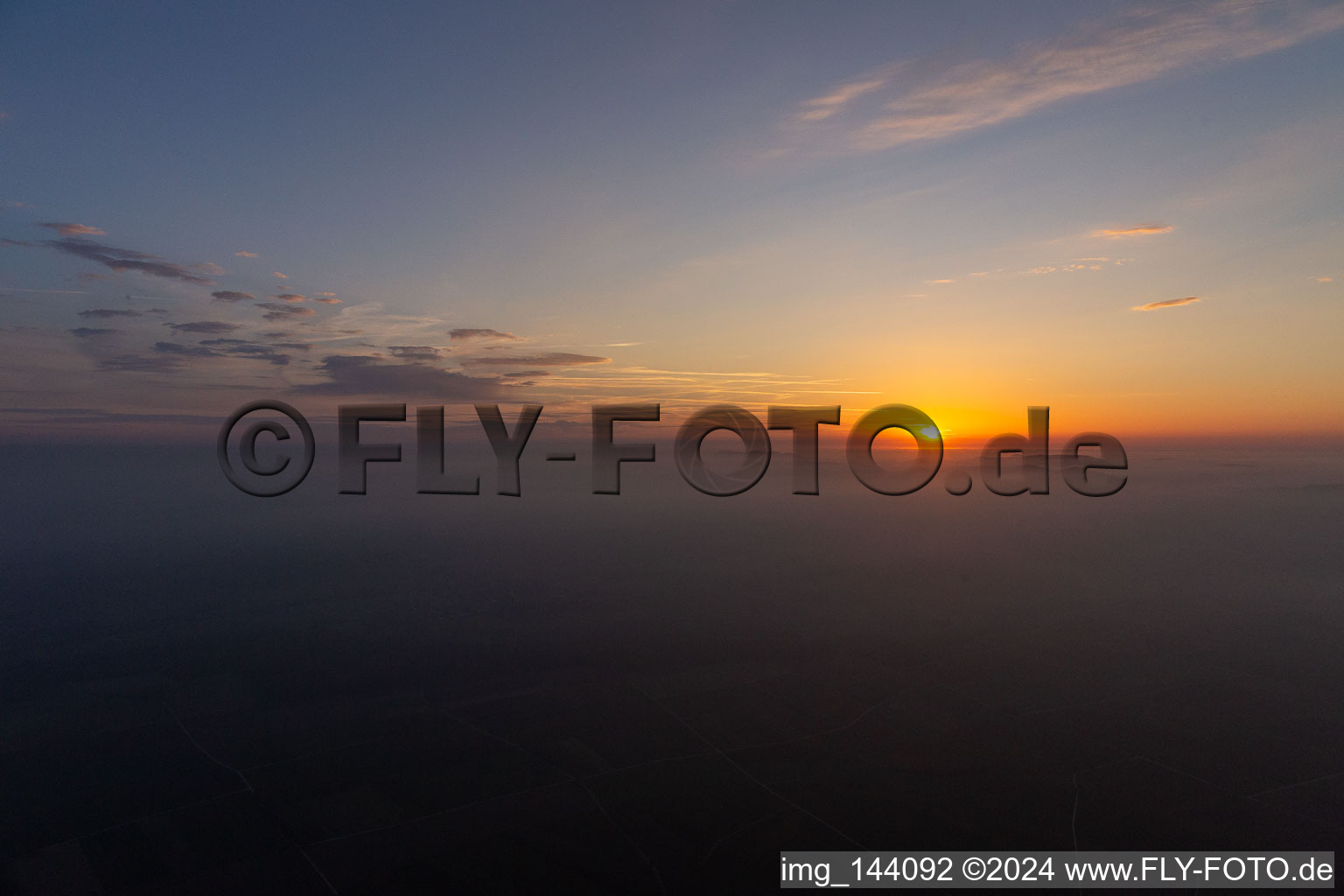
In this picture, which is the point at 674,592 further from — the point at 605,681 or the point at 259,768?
the point at 259,768

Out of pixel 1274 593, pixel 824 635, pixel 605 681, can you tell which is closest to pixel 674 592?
pixel 824 635

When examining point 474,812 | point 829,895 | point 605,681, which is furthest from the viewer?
point 605,681

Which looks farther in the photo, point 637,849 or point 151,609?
point 151,609

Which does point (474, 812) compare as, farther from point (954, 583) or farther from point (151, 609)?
point (954, 583)

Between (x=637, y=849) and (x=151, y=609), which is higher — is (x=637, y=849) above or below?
above

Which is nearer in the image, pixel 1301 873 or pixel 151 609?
pixel 1301 873

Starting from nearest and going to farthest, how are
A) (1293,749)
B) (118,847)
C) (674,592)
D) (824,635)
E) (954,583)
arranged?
1. (118,847)
2. (1293,749)
3. (824,635)
4. (674,592)
5. (954,583)

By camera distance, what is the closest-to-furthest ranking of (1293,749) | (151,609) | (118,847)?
(118,847) < (1293,749) < (151,609)

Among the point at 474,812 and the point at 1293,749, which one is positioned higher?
the point at 474,812

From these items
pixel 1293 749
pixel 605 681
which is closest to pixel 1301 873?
pixel 1293 749
